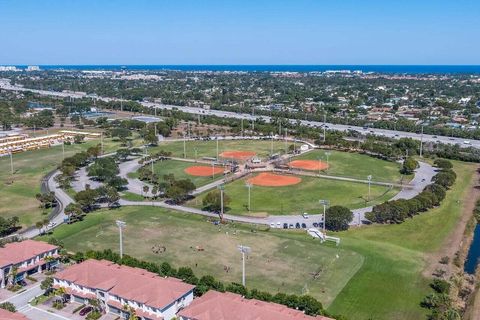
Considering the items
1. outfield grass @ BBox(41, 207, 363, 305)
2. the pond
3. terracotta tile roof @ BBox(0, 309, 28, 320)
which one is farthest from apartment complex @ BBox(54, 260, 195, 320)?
the pond

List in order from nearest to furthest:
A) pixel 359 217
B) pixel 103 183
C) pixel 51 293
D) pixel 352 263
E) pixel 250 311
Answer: pixel 250 311 → pixel 51 293 → pixel 352 263 → pixel 359 217 → pixel 103 183

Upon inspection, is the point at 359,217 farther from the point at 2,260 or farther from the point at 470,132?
the point at 470,132

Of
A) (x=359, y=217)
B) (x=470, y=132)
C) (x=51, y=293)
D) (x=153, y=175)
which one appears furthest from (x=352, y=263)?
(x=470, y=132)

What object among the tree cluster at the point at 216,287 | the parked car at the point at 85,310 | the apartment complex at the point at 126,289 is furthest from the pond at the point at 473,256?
the parked car at the point at 85,310

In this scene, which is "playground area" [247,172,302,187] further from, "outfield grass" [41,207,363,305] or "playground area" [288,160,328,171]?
"outfield grass" [41,207,363,305]

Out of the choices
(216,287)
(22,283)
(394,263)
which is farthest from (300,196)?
(22,283)

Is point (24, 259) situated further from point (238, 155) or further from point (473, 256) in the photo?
point (238, 155)
